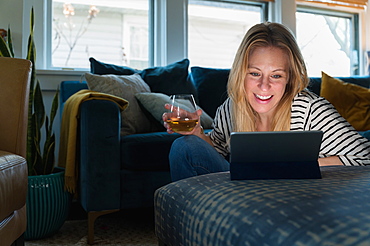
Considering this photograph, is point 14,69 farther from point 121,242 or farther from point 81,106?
point 121,242

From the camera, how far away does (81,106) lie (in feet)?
6.57

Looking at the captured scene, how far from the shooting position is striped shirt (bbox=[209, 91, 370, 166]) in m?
1.18

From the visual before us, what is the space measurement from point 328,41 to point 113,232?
10.1 ft

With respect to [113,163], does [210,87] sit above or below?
above

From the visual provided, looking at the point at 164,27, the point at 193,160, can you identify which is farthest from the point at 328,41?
the point at 193,160

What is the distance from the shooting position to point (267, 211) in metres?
0.48

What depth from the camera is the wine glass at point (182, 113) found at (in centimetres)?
120

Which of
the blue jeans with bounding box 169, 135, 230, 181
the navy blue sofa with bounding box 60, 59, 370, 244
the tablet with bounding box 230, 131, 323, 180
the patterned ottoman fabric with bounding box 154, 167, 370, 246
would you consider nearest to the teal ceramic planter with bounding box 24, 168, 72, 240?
the navy blue sofa with bounding box 60, 59, 370, 244

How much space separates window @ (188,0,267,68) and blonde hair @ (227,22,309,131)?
7.04ft

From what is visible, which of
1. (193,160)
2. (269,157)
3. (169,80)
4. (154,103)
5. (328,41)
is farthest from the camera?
(328,41)

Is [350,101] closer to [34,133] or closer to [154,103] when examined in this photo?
[154,103]

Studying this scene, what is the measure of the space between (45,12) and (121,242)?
1919 millimetres

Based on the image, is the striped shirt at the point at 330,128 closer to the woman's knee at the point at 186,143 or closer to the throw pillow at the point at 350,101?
the woman's knee at the point at 186,143

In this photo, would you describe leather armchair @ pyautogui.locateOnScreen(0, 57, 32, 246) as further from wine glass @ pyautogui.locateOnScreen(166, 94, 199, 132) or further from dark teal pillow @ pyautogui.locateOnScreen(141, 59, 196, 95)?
dark teal pillow @ pyautogui.locateOnScreen(141, 59, 196, 95)
